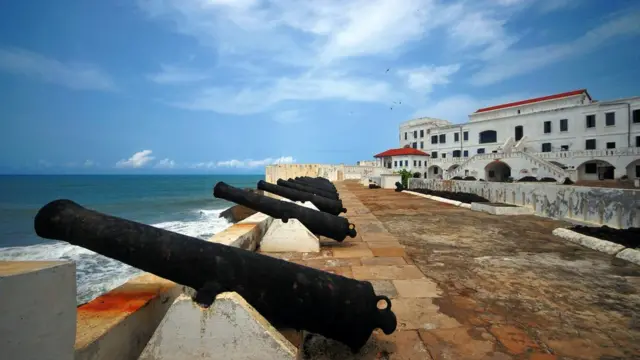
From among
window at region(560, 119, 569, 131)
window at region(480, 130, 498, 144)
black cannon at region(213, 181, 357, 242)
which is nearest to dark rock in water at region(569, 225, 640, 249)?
black cannon at region(213, 181, 357, 242)

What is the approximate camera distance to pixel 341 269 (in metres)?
4.44

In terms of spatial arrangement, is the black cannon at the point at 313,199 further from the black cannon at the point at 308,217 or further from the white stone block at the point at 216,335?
the white stone block at the point at 216,335

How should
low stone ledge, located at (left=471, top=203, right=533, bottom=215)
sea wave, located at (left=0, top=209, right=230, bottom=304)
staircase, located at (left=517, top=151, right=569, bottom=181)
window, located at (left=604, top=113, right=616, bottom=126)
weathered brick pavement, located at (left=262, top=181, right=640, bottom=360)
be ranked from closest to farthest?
weathered brick pavement, located at (left=262, top=181, right=640, bottom=360)
sea wave, located at (left=0, top=209, right=230, bottom=304)
low stone ledge, located at (left=471, top=203, right=533, bottom=215)
staircase, located at (left=517, top=151, right=569, bottom=181)
window, located at (left=604, top=113, right=616, bottom=126)

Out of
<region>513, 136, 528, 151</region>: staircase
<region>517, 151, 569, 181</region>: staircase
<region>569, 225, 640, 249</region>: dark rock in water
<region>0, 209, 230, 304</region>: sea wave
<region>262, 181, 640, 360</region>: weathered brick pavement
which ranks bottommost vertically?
<region>0, 209, 230, 304</region>: sea wave

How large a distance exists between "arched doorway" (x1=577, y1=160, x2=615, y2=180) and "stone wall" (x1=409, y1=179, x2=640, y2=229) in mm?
27148

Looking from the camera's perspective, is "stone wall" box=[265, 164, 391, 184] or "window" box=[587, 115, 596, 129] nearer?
"window" box=[587, 115, 596, 129]

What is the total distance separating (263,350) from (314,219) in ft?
11.7

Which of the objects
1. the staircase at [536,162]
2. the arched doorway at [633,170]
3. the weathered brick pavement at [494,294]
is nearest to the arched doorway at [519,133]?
the staircase at [536,162]

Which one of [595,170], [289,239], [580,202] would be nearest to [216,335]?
[289,239]

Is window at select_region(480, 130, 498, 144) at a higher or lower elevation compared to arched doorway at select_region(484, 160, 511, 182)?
higher

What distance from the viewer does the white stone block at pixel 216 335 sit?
1.82m

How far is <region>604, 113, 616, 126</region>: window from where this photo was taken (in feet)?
109

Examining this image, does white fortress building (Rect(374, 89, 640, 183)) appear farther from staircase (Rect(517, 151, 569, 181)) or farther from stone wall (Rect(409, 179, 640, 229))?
stone wall (Rect(409, 179, 640, 229))

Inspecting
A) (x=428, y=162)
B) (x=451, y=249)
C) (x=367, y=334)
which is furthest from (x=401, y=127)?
→ (x=367, y=334)
